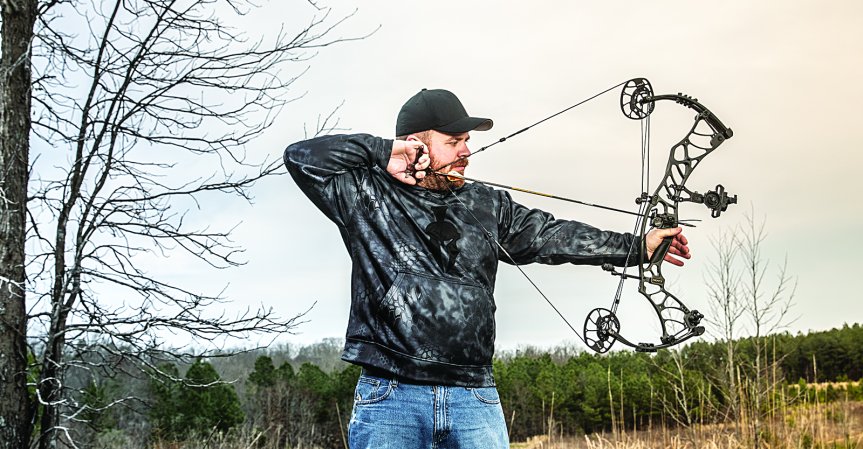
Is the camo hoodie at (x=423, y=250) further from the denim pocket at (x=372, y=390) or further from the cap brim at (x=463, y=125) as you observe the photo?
the cap brim at (x=463, y=125)

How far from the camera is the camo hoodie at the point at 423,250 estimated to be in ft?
7.78

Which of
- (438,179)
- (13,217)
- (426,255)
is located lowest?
(426,255)

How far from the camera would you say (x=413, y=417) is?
233 centimetres

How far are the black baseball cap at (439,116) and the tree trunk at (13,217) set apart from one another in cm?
294

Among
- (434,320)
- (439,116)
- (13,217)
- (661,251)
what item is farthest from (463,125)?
(13,217)

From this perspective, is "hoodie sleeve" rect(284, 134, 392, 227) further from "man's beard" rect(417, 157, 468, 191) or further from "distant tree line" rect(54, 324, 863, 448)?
"distant tree line" rect(54, 324, 863, 448)

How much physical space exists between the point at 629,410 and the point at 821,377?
326cm

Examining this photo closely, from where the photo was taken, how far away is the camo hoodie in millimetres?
2371

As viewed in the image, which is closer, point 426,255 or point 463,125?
point 426,255

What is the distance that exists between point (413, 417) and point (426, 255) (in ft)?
1.59

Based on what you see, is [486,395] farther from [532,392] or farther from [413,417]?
[532,392]

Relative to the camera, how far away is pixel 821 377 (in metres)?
11.4

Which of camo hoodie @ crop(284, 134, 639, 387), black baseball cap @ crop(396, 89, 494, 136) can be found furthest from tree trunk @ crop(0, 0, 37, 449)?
black baseball cap @ crop(396, 89, 494, 136)

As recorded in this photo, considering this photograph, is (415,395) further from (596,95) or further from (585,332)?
(596,95)
